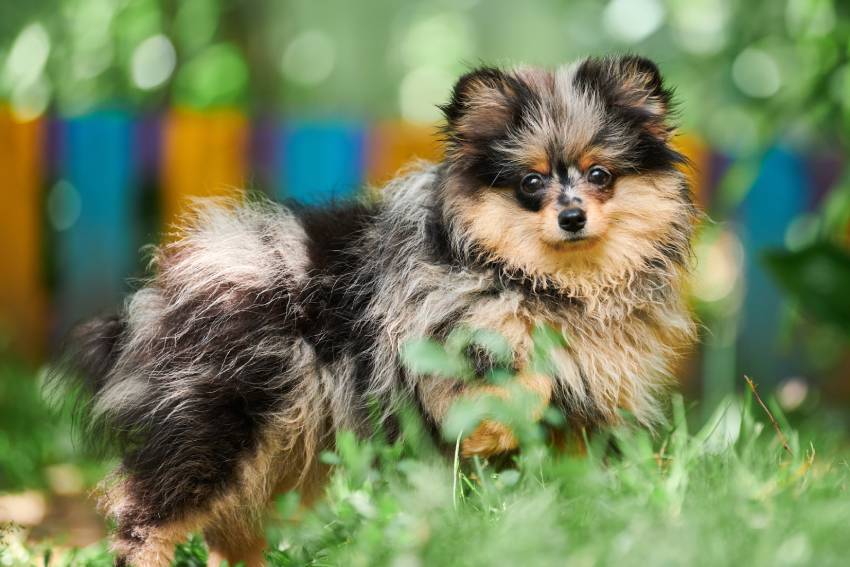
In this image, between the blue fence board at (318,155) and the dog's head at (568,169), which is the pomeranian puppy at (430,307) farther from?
the blue fence board at (318,155)

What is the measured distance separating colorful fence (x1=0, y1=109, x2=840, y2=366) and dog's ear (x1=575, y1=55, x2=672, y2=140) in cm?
372

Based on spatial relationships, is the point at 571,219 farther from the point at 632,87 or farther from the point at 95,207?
the point at 95,207

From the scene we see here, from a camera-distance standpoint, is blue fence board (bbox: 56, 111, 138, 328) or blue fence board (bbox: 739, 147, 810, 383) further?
blue fence board (bbox: 56, 111, 138, 328)

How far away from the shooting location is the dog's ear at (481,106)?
3.25 metres

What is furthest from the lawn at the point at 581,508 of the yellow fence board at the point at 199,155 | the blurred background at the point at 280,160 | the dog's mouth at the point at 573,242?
the yellow fence board at the point at 199,155

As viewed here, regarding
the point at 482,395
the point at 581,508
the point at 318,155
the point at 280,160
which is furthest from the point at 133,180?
the point at 581,508

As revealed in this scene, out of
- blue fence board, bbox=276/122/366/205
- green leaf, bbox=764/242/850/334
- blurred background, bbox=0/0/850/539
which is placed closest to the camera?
green leaf, bbox=764/242/850/334

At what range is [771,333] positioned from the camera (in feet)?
22.9

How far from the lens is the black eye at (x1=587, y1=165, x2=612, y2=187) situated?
3.20 m

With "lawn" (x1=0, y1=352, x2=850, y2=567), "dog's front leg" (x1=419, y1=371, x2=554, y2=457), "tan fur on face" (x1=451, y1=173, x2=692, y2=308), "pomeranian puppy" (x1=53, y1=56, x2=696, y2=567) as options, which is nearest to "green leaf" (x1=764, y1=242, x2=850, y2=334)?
"lawn" (x1=0, y1=352, x2=850, y2=567)

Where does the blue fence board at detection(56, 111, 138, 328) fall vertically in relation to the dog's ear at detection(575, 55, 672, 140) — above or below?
below

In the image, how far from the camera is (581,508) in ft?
8.63

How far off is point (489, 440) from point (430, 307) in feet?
1.51

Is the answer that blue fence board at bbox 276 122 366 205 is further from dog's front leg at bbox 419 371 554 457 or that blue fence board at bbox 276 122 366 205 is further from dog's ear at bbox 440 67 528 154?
dog's front leg at bbox 419 371 554 457
